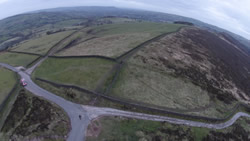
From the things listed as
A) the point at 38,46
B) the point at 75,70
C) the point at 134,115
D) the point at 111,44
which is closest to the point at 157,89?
the point at 134,115

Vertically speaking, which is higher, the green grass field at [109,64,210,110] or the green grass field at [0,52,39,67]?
the green grass field at [109,64,210,110]

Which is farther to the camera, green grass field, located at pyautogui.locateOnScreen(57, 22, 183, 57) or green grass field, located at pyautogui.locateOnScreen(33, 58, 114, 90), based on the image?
green grass field, located at pyautogui.locateOnScreen(57, 22, 183, 57)

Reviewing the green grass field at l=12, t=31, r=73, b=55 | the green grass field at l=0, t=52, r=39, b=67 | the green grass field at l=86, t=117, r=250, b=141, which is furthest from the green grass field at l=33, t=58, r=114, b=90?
the green grass field at l=12, t=31, r=73, b=55

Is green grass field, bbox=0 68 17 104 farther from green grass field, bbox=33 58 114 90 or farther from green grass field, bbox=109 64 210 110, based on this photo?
green grass field, bbox=109 64 210 110

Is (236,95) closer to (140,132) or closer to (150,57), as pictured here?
(150,57)

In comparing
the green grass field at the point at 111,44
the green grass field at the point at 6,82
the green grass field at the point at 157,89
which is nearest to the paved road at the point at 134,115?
the green grass field at the point at 157,89

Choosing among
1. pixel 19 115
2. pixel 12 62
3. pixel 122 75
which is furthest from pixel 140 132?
pixel 12 62

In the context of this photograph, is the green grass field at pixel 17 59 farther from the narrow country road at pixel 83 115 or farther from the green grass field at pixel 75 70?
the narrow country road at pixel 83 115
